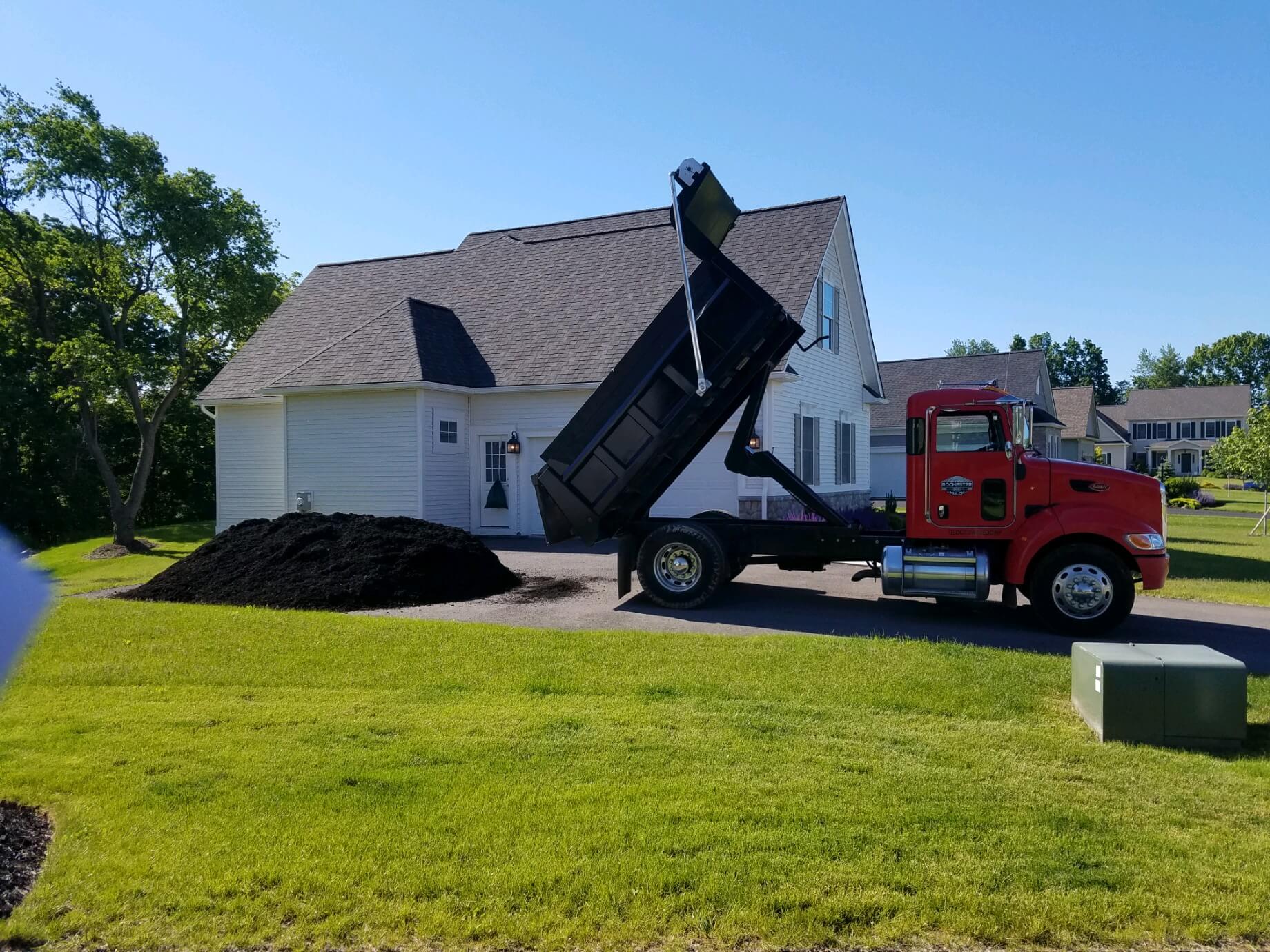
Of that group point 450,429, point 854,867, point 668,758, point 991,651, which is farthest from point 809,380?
point 854,867

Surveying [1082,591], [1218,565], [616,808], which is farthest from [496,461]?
[616,808]

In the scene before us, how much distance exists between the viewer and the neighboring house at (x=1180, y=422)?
7762cm

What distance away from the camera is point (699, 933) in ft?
12.4

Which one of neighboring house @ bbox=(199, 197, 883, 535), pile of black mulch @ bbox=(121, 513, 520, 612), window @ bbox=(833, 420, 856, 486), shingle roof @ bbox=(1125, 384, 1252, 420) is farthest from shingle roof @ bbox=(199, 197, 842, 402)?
shingle roof @ bbox=(1125, 384, 1252, 420)

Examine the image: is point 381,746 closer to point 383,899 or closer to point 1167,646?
point 383,899

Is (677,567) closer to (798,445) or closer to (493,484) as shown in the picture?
(798,445)

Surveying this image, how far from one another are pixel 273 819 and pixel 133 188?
22.2 metres

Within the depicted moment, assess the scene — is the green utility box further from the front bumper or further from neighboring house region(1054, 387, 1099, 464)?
neighboring house region(1054, 387, 1099, 464)

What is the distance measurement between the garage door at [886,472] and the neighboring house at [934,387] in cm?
3

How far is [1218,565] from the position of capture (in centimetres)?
1723

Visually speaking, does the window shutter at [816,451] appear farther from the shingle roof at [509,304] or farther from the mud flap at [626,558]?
the mud flap at [626,558]

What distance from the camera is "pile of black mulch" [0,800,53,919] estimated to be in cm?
409

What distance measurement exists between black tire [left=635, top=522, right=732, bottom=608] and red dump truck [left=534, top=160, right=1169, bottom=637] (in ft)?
0.06

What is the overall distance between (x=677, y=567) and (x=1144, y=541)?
527cm
